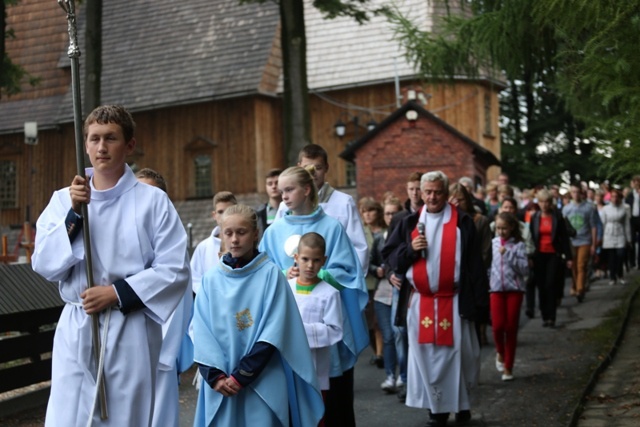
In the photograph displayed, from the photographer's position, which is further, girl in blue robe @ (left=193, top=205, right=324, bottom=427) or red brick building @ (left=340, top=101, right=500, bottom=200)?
red brick building @ (left=340, top=101, right=500, bottom=200)

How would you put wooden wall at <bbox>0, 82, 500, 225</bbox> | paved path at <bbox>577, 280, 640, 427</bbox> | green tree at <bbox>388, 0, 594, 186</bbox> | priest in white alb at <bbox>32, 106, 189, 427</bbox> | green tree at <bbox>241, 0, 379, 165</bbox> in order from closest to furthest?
priest in white alb at <bbox>32, 106, 189, 427</bbox>, paved path at <bbox>577, 280, 640, 427</bbox>, green tree at <bbox>388, 0, 594, 186</bbox>, green tree at <bbox>241, 0, 379, 165</bbox>, wooden wall at <bbox>0, 82, 500, 225</bbox>

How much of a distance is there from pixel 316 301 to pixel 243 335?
52.2 inches

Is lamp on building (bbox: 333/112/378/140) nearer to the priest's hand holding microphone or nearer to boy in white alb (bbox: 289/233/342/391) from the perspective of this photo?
the priest's hand holding microphone

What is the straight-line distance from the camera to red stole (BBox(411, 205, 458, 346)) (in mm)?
8633

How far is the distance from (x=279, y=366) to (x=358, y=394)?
4.66 meters

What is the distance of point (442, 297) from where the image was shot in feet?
28.5

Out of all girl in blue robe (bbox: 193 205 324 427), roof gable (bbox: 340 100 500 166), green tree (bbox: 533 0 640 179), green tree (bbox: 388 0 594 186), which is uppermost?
roof gable (bbox: 340 100 500 166)

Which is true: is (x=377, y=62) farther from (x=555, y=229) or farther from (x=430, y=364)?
(x=430, y=364)

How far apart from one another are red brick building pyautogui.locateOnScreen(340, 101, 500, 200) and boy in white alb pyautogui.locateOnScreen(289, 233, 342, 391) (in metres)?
25.4

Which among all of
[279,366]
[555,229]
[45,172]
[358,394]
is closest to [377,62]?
[45,172]

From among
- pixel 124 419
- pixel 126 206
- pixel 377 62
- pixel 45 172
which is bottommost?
pixel 124 419

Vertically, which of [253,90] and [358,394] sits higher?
[253,90]

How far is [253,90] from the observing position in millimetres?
38719

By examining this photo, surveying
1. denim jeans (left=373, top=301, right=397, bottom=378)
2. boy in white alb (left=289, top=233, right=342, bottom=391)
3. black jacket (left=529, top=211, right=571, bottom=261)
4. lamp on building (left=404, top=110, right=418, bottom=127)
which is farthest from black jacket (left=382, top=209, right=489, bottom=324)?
lamp on building (left=404, top=110, right=418, bottom=127)
